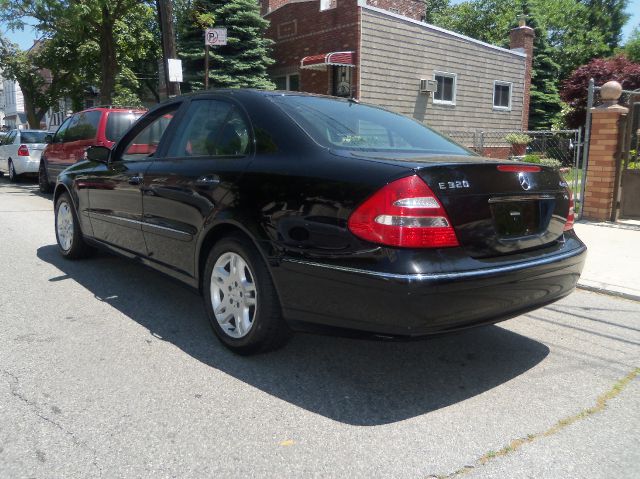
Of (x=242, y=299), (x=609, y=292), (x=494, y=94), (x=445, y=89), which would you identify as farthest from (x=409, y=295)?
(x=494, y=94)

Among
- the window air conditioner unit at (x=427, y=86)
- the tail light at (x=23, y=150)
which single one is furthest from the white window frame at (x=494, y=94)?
the tail light at (x=23, y=150)

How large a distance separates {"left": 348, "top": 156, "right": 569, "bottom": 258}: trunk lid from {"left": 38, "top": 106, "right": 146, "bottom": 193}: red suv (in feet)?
27.5

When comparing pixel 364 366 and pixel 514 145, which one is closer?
pixel 364 366

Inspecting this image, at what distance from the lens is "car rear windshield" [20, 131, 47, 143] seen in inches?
633

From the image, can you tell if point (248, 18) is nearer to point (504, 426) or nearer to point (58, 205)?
point (58, 205)

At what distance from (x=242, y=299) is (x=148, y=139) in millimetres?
2074

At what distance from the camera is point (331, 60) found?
605 inches

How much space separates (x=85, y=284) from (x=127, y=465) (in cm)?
317

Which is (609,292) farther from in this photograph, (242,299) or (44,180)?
(44,180)

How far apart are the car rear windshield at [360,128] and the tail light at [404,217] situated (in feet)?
2.01

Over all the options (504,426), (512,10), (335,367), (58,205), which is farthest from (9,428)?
(512,10)

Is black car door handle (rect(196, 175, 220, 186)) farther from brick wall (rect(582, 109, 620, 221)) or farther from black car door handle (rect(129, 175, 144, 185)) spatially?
brick wall (rect(582, 109, 620, 221))

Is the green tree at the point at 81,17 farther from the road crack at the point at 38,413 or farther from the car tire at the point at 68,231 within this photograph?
the road crack at the point at 38,413

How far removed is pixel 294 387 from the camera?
323 cm
